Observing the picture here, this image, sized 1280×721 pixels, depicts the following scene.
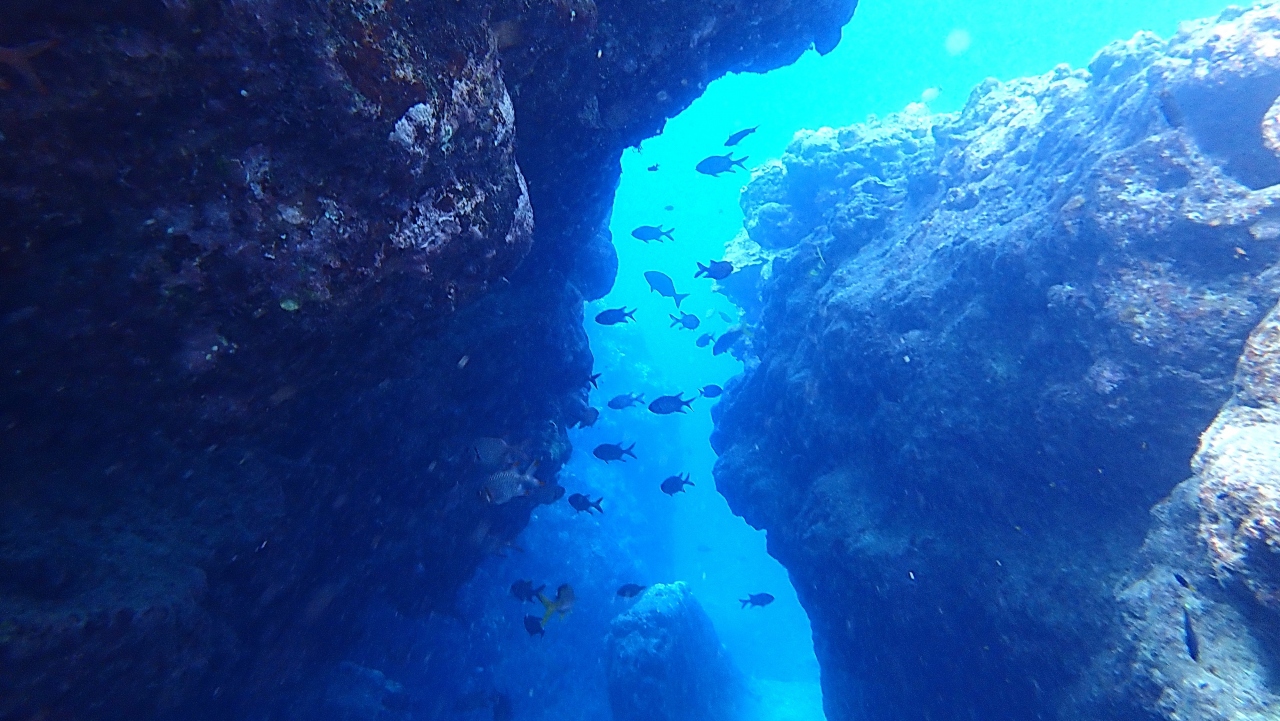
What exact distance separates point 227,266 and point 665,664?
48.3 feet

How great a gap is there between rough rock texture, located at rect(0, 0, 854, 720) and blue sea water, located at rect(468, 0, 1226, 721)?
7174mm

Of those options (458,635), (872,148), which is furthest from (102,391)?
(872,148)

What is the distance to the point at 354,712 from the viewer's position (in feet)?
32.8

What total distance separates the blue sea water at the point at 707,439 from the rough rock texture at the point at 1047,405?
449cm

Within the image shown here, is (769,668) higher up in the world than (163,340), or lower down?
higher up

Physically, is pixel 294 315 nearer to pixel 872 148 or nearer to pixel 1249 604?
pixel 1249 604

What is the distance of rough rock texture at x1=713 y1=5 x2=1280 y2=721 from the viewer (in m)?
5.93

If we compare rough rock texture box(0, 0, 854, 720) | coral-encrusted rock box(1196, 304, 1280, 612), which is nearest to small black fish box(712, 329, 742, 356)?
rough rock texture box(0, 0, 854, 720)

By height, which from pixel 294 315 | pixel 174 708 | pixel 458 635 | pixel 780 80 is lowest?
pixel 174 708

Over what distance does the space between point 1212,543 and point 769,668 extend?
26453 mm

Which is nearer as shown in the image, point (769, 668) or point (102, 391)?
point (102, 391)

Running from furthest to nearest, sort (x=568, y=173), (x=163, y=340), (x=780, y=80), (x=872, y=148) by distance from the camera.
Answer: (x=780, y=80) < (x=872, y=148) < (x=568, y=173) < (x=163, y=340)

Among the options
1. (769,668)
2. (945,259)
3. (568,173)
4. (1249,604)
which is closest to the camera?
(1249,604)

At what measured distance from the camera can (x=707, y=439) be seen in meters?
41.4
